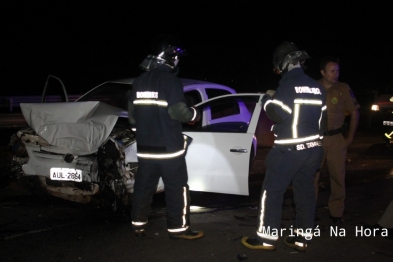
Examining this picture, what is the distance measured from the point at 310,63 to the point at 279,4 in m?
15.9

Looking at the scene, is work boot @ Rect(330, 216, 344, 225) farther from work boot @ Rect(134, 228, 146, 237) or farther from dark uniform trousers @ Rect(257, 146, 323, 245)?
work boot @ Rect(134, 228, 146, 237)

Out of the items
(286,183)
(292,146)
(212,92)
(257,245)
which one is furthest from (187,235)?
(212,92)

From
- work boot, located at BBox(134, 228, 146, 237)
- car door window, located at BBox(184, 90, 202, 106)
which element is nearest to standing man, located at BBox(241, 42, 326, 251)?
work boot, located at BBox(134, 228, 146, 237)

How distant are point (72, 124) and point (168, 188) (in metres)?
1.72

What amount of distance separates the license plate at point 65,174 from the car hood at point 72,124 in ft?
0.76

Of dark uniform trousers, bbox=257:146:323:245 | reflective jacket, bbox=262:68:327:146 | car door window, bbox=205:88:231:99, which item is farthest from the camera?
car door window, bbox=205:88:231:99

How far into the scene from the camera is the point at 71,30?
184ft

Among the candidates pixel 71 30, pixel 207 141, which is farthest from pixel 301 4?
pixel 207 141

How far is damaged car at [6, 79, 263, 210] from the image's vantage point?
6.58 m

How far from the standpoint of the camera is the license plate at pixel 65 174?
6594 millimetres

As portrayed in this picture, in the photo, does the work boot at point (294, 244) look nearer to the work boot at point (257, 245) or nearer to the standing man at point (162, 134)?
the work boot at point (257, 245)

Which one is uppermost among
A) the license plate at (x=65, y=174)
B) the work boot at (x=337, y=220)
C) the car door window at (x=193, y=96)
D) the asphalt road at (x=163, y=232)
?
the car door window at (x=193, y=96)

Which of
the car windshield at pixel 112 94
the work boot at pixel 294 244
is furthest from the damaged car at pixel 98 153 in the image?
the work boot at pixel 294 244

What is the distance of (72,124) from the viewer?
6.67 m
